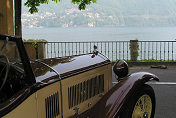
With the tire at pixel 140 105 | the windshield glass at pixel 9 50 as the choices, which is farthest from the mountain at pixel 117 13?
the windshield glass at pixel 9 50

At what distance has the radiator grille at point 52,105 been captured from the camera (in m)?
2.83

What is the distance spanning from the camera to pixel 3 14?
457 inches

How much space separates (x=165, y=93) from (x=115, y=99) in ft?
11.1

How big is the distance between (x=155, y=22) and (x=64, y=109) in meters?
147

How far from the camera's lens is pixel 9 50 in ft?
8.17

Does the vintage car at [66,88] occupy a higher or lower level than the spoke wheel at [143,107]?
higher

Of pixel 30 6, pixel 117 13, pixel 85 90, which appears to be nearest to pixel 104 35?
pixel 117 13

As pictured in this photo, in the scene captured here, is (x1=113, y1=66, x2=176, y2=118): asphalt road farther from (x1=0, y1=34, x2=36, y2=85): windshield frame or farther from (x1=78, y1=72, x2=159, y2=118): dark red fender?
(x1=0, y1=34, x2=36, y2=85): windshield frame

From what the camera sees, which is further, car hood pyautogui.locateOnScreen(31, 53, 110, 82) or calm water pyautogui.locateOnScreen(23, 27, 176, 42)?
calm water pyautogui.locateOnScreen(23, 27, 176, 42)

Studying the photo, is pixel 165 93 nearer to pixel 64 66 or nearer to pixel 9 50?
pixel 64 66

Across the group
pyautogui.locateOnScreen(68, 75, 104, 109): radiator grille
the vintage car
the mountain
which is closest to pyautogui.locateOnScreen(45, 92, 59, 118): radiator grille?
the vintage car

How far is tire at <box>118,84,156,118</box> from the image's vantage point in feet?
11.5

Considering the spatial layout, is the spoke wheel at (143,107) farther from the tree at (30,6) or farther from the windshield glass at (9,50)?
the tree at (30,6)

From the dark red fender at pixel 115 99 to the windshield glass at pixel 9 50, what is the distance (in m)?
1.41
